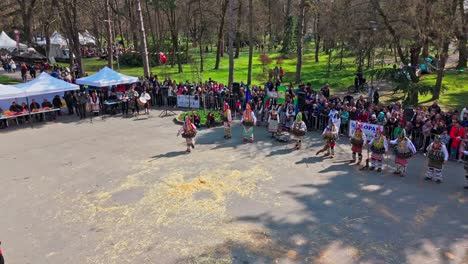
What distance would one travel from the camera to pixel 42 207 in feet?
35.4

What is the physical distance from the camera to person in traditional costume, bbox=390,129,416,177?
12141 millimetres

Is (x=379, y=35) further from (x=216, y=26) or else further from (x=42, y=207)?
(x=216, y=26)

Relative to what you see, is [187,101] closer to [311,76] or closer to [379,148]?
[379,148]

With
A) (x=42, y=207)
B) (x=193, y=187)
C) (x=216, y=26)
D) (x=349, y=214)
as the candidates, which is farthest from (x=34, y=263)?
(x=216, y=26)

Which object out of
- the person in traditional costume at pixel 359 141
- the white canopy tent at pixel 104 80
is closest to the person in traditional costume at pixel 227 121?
the person in traditional costume at pixel 359 141

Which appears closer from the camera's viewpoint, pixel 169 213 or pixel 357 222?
pixel 357 222

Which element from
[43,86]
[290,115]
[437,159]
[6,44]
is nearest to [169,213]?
→ [437,159]

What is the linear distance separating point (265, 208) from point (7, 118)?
53.2 ft

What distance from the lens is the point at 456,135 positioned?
13.5 metres

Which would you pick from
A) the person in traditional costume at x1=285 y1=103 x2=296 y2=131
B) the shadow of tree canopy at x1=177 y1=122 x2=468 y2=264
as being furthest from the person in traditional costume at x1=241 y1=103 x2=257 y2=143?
the shadow of tree canopy at x1=177 y1=122 x2=468 y2=264

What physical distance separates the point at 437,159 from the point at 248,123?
24.3 feet

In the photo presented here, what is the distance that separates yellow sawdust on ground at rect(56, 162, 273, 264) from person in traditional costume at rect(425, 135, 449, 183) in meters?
5.17

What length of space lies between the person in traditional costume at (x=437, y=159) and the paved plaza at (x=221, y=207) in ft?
1.17

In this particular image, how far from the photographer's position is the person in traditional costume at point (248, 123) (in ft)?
52.6
